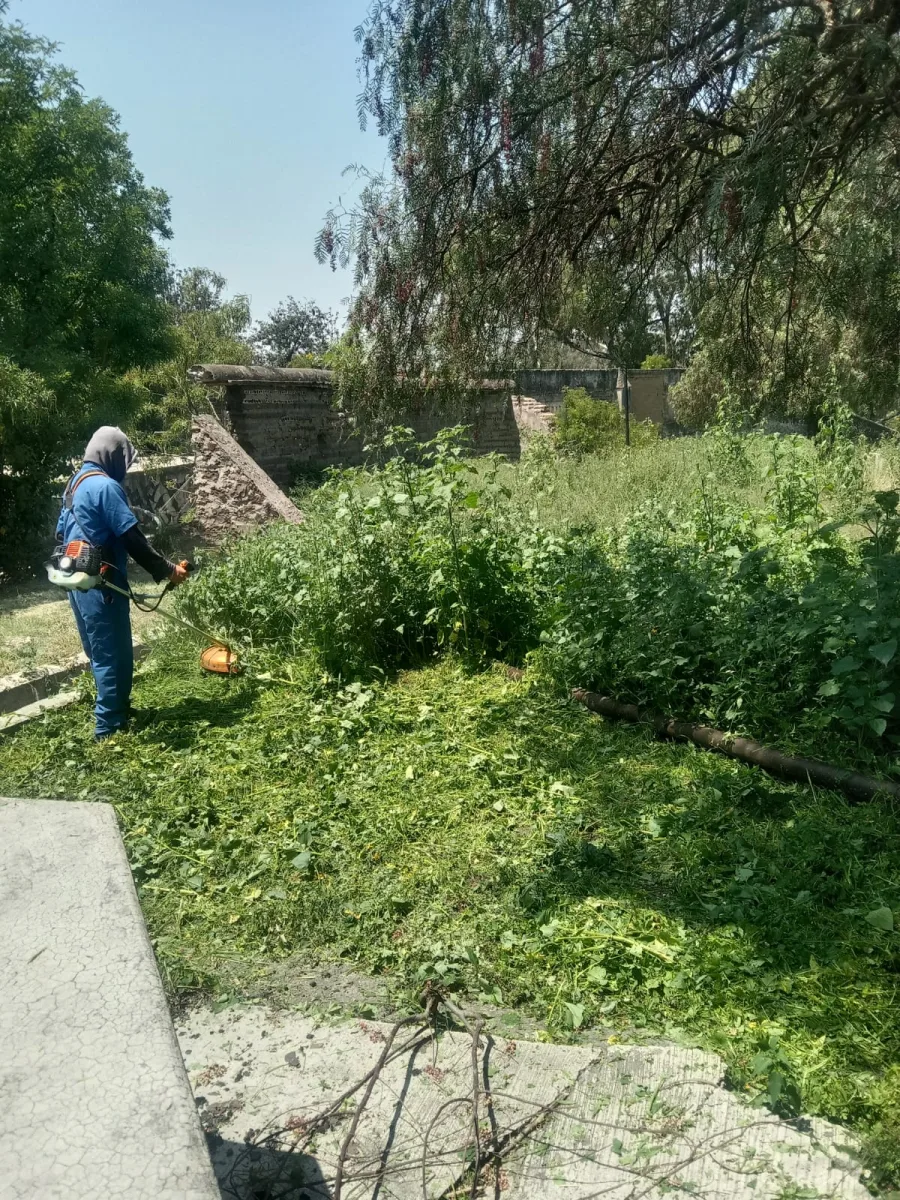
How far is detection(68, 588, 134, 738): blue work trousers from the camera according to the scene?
18.6 feet

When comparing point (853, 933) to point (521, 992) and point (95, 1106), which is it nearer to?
point (521, 992)

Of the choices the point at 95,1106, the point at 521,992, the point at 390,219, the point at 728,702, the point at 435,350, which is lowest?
the point at 521,992

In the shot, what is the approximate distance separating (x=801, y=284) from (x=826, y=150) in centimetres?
121

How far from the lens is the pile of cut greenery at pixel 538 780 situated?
10.5ft

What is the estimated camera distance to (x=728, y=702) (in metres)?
5.05

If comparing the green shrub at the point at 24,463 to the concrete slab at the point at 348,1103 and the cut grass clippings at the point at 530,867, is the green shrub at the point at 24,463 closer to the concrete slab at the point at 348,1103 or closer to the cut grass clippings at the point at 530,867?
the cut grass clippings at the point at 530,867

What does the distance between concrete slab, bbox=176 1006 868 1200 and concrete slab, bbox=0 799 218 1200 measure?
1.13 m

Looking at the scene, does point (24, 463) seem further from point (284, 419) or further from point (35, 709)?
point (35, 709)

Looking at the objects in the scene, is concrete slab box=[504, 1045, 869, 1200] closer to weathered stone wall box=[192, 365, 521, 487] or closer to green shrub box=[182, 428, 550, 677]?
green shrub box=[182, 428, 550, 677]

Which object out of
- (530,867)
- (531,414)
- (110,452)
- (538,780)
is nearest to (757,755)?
(538,780)

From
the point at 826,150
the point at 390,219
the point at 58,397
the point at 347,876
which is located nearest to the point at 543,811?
the point at 347,876

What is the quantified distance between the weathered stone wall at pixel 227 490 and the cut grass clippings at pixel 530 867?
5.13 meters

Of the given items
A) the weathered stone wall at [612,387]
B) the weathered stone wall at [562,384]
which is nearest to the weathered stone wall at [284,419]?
the weathered stone wall at [612,387]

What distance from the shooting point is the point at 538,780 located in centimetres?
489
